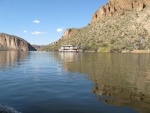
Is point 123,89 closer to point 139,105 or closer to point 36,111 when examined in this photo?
point 139,105

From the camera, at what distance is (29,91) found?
3203 centimetres

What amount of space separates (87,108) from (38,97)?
7.05m

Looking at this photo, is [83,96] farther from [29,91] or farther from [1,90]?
[1,90]

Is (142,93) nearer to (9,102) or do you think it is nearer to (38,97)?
(38,97)

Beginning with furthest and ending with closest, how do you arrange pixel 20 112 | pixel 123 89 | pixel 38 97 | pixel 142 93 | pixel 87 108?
pixel 123 89, pixel 142 93, pixel 38 97, pixel 87 108, pixel 20 112

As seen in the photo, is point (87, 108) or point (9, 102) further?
point (9, 102)

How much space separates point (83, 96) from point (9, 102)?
28.3ft

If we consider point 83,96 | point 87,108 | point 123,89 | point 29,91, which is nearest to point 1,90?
point 29,91

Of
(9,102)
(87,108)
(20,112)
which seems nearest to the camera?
(20,112)

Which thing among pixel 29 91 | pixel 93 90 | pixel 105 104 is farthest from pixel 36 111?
pixel 93 90

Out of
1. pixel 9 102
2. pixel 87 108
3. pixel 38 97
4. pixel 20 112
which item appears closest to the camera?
pixel 20 112

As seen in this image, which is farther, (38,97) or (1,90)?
(1,90)

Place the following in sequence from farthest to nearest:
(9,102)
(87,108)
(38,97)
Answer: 1. (38,97)
2. (9,102)
3. (87,108)

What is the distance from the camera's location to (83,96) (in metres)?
29.1
